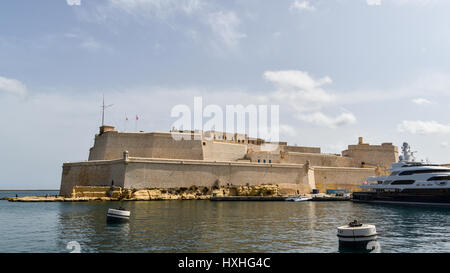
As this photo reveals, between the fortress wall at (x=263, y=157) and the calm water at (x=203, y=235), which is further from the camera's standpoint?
the fortress wall at (x=263, y=157)

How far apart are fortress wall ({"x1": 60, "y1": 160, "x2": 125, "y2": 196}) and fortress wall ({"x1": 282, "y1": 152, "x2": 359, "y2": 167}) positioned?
30286 mm

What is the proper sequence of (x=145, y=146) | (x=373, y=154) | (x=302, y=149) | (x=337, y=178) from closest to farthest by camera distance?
(x=145, y=146) → (x=337, y=178) → (x=302, y=149) → (x=373, y=154)

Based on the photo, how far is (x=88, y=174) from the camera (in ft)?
161

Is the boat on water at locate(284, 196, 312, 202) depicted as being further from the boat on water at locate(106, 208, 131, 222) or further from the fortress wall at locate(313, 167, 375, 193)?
the boat on water at locate(106, 208, 131, 222)

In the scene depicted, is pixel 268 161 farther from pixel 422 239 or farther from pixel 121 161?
pixel 422 239

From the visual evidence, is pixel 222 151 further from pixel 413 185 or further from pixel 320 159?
pixel 413 185

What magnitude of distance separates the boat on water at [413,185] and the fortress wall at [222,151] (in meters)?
22.8

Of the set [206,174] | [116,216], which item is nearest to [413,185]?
[206,174]

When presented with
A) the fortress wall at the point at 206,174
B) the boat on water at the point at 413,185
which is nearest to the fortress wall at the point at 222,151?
the fortress wall at the point at 206,174

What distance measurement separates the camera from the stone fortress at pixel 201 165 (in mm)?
47750

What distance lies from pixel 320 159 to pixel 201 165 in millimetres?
26917

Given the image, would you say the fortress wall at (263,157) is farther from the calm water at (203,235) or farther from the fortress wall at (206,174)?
the calm water at (203,235)

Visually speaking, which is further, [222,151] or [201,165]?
[222,151]
